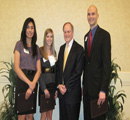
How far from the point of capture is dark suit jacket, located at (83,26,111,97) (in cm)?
142

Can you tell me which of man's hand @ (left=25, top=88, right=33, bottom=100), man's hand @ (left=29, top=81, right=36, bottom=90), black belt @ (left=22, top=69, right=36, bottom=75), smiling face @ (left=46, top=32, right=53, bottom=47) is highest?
smiling face @ (left=46, top=32, right=53, bottom=47)

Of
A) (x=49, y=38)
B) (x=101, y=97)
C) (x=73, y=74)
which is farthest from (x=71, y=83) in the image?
(x=49, y=38)

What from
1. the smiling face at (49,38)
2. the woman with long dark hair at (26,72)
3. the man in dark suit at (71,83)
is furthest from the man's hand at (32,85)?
the smiling face at (49,38)

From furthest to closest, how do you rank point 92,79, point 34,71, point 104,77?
1. point 34,71
2. point 92,79
3. point 104,77

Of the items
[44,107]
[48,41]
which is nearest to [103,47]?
[48,41]

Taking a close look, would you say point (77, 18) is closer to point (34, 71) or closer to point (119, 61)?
point (119, 61)

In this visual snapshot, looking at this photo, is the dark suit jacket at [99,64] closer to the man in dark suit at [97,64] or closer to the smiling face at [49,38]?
the man in dark suit at [97,64]

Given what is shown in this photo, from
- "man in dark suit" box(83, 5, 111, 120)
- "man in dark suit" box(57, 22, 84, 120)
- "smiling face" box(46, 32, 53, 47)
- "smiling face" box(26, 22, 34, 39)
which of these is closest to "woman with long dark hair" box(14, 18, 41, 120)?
→ "smiling face" box(26, 22, 34, 39)

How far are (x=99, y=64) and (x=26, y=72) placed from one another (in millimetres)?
1022

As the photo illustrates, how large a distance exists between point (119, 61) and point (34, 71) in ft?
6.53

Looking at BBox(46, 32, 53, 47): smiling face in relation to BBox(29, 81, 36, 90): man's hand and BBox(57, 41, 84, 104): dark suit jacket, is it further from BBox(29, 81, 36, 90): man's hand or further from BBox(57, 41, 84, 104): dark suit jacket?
BBox(29, 81, 36, 90): man's hand

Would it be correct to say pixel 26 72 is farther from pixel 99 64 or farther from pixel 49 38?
pixel 99 64

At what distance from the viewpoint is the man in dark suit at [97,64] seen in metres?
1.42

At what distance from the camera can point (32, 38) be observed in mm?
1926
